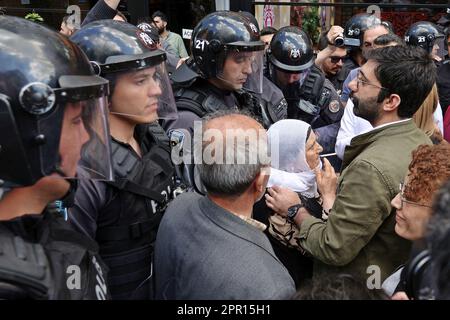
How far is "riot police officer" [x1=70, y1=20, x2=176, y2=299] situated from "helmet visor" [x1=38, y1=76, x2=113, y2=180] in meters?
0.26

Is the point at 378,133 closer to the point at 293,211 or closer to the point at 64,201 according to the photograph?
the point at 293,211

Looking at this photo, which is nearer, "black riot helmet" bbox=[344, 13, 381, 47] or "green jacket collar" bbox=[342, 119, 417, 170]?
"green jacket collar" bbox=[342, 119, 417, 170]

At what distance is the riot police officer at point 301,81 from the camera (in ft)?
14.5

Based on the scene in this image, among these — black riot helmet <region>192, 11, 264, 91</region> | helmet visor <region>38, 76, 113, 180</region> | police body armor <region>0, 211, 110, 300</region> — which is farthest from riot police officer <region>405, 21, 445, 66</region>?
police body armor <region>0, 211, 110, 300</region>

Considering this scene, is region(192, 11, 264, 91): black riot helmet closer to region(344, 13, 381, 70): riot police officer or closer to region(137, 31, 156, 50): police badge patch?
region(137, 31, 156, 50): police badge patch

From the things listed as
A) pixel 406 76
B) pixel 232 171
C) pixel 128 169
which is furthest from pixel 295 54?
pixel 232 171

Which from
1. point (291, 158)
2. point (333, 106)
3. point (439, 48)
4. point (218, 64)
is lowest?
point (333, 106)

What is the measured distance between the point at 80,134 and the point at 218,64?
169 centimetres

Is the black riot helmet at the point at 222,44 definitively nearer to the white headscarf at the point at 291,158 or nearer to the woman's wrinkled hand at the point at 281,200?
the white headscarf at the point at 291,158

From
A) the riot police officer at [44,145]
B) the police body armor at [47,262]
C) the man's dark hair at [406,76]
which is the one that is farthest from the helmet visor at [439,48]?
the police body armor at [47,262]

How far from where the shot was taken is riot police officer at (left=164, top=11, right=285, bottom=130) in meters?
3.17

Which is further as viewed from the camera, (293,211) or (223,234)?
(293,211)

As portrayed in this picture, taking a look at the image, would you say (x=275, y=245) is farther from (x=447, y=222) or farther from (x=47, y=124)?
(x=447, y=222)

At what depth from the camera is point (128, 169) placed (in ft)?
7.06
